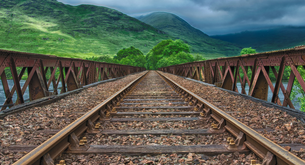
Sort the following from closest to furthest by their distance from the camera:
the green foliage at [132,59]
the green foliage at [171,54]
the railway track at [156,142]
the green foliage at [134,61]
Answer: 1. the railway track at [156,142]
2. the green foliage at [171,54]
3. the green foliage at [132,59]
4. the green foliage at [134,61]

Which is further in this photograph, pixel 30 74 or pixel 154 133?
pixel 30 74

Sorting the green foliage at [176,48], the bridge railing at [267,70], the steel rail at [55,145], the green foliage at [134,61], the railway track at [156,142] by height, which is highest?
the green foliage at [176,48]

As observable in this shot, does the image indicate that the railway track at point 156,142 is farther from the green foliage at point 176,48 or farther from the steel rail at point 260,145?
the green foliage at point 176,48

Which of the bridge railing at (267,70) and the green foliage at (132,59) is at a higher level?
the green foliage at (132,59)

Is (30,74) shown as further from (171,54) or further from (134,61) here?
(134,61)

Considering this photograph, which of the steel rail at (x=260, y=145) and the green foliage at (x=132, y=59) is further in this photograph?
the green foliage at (x=132, y=59)

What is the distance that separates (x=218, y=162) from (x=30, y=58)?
6330 mm

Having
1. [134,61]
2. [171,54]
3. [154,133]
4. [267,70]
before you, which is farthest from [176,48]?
[154,133]

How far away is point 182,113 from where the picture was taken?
4820 millimetres

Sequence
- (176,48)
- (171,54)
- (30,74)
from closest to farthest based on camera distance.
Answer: (30,74) < (171,54) < (176,48)

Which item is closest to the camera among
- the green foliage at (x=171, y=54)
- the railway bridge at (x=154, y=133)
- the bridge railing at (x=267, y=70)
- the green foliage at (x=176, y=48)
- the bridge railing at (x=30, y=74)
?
the railway bridge at (x=154, y=133)

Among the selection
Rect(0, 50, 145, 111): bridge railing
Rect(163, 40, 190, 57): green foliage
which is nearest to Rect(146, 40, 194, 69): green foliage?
Rect(163, 40, 190, 57): green foliage

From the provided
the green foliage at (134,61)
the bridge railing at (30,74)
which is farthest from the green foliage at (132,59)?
the bridge railing at (30,74)

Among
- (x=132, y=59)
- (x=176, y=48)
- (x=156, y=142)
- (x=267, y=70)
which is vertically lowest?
(x=156, y=142)
